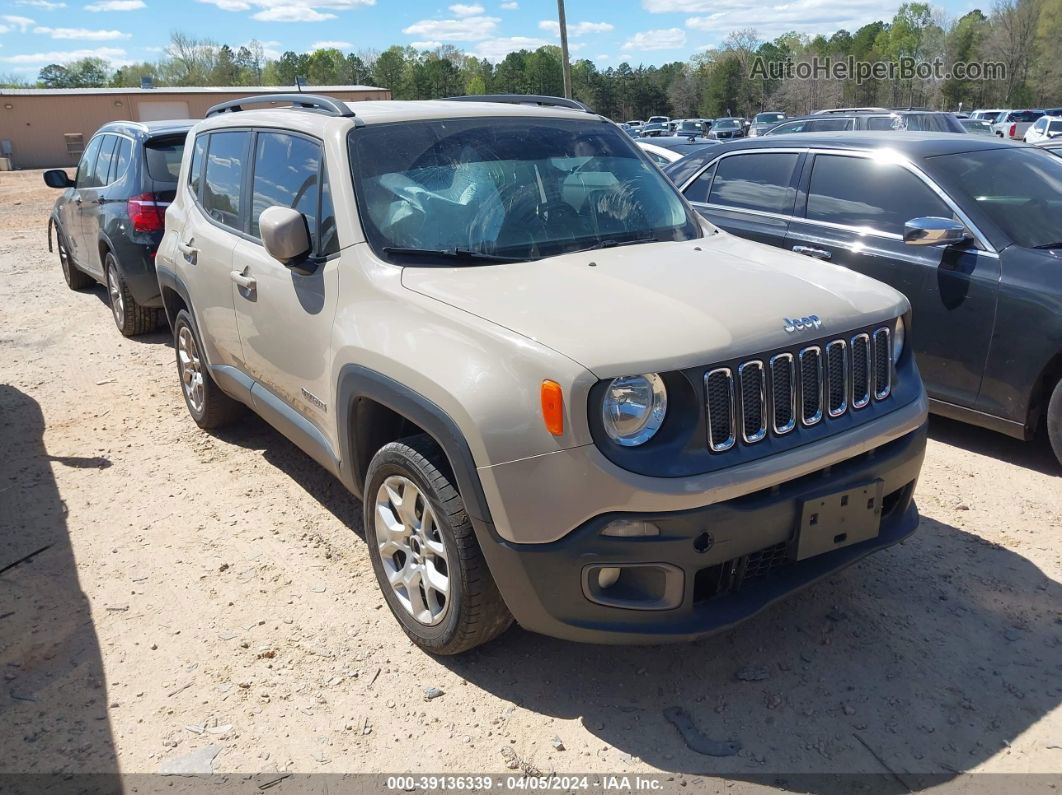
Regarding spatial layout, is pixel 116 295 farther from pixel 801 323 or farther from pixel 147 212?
pixel 801 323

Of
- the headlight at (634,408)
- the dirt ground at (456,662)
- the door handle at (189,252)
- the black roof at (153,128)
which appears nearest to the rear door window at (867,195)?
the dirt ground at (456,662)

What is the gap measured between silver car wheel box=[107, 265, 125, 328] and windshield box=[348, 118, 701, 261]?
5.19 meters

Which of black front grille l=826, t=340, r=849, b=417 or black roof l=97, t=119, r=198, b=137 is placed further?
black roof l=97, t=119, r=198, b=137

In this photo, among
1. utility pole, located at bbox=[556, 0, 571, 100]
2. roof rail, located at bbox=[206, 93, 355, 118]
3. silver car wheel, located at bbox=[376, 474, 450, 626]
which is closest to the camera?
silver car wheel, located at bbox=[376, 474, 450, 626]

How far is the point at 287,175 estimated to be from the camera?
3.96 m

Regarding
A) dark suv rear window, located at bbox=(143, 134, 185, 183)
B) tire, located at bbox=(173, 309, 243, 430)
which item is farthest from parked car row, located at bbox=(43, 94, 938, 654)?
dark suv rear window, located at bbox=(143, 134, 185, 183)

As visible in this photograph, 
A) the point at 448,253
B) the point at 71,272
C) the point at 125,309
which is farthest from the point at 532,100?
the point at 71,272

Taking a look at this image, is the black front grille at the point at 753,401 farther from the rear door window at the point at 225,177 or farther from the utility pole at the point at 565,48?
the utility pole at the point at 565,48

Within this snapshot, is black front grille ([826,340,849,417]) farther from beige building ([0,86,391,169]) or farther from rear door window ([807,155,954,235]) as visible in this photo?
beige building ([0,86,391,169])

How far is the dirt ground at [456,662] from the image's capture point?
2.78 metres

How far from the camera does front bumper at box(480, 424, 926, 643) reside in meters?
2.58

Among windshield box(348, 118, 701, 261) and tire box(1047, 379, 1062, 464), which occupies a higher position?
windshield box(348, 118, 701, 261)

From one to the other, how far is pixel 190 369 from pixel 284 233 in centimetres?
248

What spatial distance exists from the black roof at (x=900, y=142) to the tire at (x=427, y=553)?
12.7 feet
